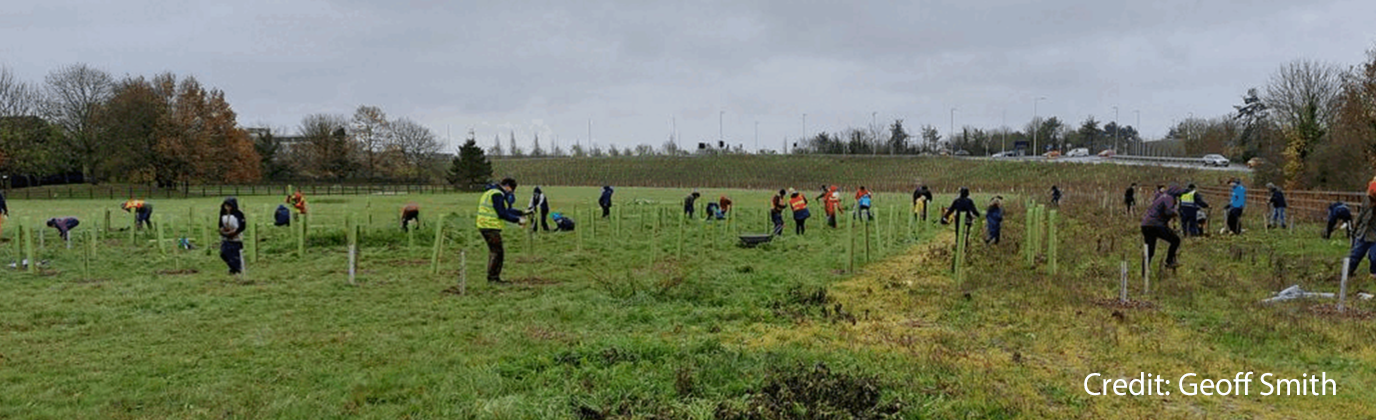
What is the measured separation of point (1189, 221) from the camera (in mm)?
19984

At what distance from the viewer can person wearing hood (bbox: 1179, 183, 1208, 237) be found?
19641 millimetres

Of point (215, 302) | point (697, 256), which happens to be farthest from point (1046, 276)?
point (215, 302)

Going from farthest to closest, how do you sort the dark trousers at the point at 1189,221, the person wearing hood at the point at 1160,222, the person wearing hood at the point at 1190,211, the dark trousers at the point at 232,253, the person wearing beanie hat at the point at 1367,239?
the dark trousers at the point at 1189,221 < the person wearing hood at the point at 1190,211 < the dark trousers at the point at 232,253 < the person wearing hood at the point at 1160,222 < the person wearing beanie hat at the point at 1367,239

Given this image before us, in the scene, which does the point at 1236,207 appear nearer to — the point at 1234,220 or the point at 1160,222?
the point at 1234,220

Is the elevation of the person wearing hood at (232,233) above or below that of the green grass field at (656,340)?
above

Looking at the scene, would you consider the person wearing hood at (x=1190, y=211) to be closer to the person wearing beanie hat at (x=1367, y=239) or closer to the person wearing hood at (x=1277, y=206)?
the person wearing hood at (x=1277, y=206)

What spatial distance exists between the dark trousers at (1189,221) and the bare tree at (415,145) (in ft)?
230

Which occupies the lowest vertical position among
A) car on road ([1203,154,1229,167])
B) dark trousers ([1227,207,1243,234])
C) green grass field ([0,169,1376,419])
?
green grass field ([0,169,1376,419])

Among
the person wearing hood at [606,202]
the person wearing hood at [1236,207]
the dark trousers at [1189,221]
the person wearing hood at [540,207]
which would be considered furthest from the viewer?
the person wearing hood at [606,202]

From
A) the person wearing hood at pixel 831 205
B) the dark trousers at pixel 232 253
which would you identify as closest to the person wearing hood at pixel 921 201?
the person wearing hood at pixel 831 205

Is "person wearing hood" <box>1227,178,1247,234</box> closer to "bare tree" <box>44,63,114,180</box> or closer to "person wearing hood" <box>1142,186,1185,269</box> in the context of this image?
"person wearing hood" <box>1142,186,1185,269</box>

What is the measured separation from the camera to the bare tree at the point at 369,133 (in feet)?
257

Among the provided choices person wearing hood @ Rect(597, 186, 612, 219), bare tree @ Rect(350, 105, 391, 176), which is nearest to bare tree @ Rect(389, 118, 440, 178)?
bare tree @ Rect(350, 105, 391, 176)

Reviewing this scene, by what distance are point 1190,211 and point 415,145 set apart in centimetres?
7411
